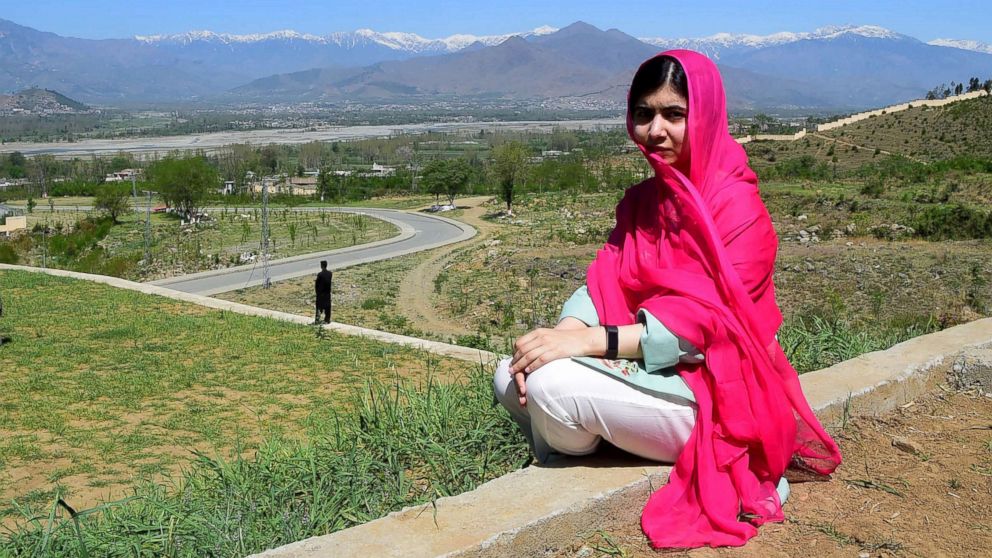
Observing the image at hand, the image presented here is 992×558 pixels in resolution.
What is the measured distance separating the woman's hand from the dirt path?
11825 millimetres

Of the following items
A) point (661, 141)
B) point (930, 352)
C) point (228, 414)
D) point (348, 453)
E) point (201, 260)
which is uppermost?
point (661, 141)

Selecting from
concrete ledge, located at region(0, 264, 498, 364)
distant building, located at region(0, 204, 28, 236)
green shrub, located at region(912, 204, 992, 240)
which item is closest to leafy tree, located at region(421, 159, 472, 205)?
distant building, located at region(0, 204, 28, 236)

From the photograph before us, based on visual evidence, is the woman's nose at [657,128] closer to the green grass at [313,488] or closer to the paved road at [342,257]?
the green grass at [313,488]

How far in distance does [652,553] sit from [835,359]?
2495 mm

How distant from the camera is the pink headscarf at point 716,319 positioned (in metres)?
2.24

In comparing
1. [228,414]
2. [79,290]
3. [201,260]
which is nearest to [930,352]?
[228,414]

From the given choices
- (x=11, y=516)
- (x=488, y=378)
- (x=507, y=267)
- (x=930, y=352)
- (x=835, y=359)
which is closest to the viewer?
(x=930, y=352)

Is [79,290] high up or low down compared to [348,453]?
down

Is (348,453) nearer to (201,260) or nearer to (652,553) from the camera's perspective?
(652,553)

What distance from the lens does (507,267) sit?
19828 millimetres

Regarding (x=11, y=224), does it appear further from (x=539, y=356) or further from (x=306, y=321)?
(x=539, y=356)

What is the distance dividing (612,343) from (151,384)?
23.2 feet

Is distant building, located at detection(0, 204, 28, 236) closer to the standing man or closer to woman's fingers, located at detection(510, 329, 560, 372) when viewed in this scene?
the standing man

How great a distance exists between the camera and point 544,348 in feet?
7.32
